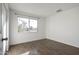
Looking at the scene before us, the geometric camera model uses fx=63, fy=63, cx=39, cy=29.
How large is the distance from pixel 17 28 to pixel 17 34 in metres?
0.38

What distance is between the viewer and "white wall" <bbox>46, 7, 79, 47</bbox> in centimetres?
Result: 336

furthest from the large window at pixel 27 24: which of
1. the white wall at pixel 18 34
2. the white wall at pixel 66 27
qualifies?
the white wall at pixel 66 27

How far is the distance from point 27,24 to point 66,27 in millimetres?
2619

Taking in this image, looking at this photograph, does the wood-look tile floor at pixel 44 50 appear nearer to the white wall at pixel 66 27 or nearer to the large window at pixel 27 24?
the white wall at pixel 66 27

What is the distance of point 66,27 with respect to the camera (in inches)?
153

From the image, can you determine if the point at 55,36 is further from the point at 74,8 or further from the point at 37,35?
the point at 74,8

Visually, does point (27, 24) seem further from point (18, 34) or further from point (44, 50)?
point (44, 50)

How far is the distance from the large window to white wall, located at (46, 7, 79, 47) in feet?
4.59

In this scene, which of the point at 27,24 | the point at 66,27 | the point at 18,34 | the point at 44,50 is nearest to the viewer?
the point at 44,50

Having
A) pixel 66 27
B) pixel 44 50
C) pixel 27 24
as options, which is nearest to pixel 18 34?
pixel 27 24

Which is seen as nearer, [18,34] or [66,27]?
[66,27]

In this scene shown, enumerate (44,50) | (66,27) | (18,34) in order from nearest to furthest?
(44,50)
(66,27)
(18,34)

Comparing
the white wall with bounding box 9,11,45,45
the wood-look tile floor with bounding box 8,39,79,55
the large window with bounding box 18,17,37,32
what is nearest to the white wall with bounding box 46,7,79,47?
the wood-look tile floor with bounding box 8,39,79,55

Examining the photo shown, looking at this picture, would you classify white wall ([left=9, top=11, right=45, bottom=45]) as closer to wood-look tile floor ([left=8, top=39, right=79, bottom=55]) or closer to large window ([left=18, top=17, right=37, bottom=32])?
large window ([left=18, top=17, right=37, bottom=32])
